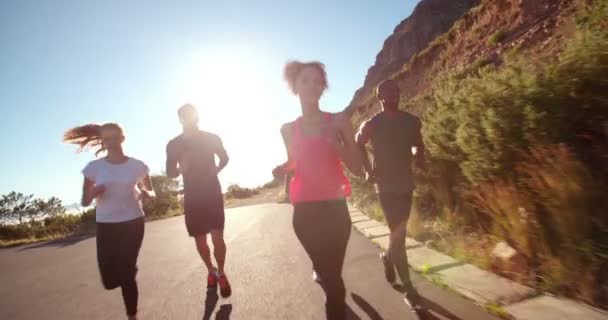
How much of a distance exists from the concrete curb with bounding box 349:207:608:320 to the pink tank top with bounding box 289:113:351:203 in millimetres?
1742

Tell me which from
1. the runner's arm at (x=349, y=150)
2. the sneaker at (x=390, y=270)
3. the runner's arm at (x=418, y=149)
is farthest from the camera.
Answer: the sneaker at (x=390, y=270)

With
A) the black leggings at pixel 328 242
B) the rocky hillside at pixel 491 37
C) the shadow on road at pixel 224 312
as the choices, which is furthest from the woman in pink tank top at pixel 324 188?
the rocky hillside at pixel 491 37

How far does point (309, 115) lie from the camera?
231 cm

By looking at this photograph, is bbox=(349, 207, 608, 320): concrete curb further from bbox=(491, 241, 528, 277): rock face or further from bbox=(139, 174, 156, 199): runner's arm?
bbox=(139, 174, 156, 199): runner's arm

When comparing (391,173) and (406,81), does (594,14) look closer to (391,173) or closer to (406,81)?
(391,173)

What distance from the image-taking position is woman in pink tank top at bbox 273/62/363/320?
2.14 meters

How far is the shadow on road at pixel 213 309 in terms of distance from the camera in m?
3.57

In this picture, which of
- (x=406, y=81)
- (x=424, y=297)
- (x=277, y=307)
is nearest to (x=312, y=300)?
(x=277, y=307)

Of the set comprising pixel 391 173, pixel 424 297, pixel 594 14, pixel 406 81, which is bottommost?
pixel 424 297

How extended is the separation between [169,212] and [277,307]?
21957mm

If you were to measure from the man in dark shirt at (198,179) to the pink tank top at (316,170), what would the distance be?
2262 millimetres

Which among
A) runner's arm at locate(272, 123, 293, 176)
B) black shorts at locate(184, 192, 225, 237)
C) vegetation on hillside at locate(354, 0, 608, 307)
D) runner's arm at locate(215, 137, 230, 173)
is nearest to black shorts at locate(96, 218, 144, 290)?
black shorts at locate(184, 192, 225, 237)

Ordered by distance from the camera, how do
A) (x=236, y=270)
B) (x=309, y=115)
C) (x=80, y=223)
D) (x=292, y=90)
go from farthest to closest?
(x=80, y=223)
(x=236, y=270)
(x=292, y=90)
(x=309, y=115)

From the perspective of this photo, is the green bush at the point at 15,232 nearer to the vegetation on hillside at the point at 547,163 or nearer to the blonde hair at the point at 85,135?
the blonde hair at the point at 85,135
